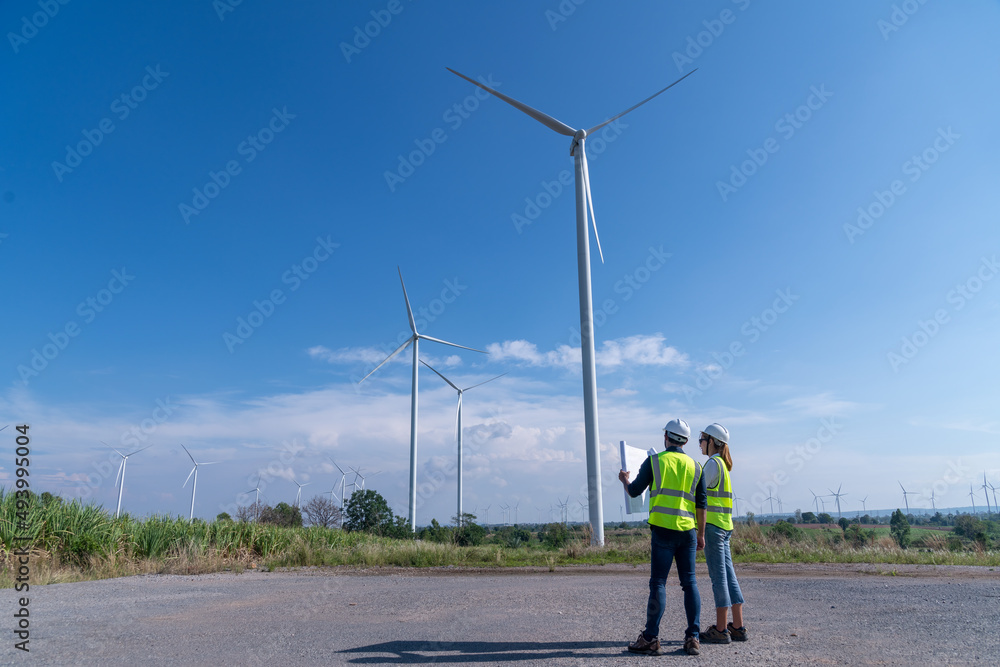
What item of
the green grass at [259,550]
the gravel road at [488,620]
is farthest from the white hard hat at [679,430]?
the green grass at [259,550]

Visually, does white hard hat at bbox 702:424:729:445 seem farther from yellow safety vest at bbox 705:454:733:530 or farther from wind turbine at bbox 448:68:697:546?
wind turbine at bbox 448:68:697:546

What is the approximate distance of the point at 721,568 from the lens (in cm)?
642

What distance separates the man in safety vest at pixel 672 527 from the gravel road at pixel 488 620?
0.28m

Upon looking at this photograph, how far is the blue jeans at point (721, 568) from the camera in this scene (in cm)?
639

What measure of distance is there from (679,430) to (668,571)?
1520 mm

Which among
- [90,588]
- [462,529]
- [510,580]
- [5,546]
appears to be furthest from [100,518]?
[510,580]

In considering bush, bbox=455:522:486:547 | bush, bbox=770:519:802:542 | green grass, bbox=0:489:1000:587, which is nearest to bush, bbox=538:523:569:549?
green grass, bbox=0:489:1000:587

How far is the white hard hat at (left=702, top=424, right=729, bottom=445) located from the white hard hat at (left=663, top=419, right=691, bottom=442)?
1.60 feet

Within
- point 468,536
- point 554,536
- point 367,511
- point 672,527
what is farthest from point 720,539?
point 367,511

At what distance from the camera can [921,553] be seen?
1479 centimetres

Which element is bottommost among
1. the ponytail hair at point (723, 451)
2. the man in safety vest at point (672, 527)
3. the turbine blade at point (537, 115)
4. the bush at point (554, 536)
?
the bush at point (554, 536)

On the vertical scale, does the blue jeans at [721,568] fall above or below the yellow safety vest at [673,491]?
below

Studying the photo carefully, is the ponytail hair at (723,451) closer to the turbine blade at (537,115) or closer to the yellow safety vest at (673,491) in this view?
the yellow safety vest at (673,491)

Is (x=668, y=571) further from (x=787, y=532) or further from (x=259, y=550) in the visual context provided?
(x=787, y=532)
